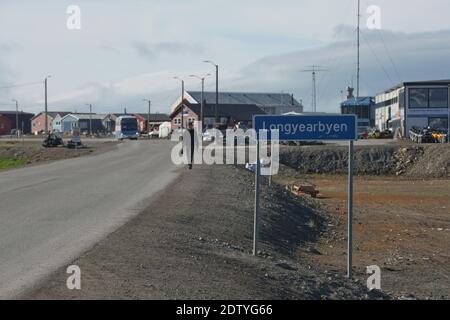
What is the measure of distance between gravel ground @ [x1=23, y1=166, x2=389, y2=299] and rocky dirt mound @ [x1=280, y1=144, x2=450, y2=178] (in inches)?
1390

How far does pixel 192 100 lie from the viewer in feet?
449

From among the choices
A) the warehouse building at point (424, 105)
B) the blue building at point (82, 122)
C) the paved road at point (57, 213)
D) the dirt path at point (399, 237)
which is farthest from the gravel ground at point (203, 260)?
the blue building at point (82, 122)

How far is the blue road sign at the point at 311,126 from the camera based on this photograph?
512 inches

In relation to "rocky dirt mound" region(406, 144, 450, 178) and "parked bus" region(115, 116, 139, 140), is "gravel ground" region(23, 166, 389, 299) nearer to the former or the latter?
"rocky dirt mound" region(406, 144, 450, 178)

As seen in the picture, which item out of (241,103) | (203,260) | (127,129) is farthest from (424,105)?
(203,260)

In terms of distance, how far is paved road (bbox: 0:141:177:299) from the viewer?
39.0 ft

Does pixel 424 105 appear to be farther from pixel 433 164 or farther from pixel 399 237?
pixel 399 237

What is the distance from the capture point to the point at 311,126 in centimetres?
1308

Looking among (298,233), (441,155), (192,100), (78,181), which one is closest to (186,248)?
(298,233)

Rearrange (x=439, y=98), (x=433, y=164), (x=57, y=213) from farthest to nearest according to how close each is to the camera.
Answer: (x=439, y=98), (x=433, y=164), (x=57, y=213)

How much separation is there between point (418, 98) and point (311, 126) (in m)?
77.5

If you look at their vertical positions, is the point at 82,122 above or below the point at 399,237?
above

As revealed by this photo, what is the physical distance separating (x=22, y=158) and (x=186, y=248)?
5549 cm

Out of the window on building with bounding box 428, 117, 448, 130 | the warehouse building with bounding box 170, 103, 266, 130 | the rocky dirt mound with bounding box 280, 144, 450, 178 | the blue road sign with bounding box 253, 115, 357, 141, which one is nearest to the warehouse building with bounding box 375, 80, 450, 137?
the window on building with bounding box 428, 117, 448, 130
